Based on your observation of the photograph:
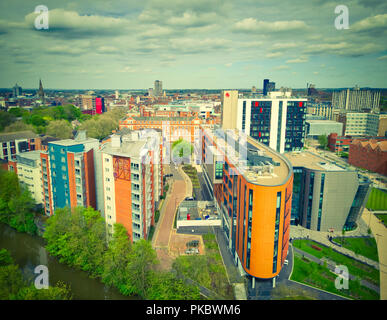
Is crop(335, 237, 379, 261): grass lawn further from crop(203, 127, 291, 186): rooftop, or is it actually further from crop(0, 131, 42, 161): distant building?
crop(0, 131, 42, 161): distant building

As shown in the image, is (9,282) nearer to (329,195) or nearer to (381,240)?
(329,195)

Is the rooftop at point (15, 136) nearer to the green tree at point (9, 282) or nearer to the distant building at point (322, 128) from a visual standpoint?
the green tree at point (9, 282)

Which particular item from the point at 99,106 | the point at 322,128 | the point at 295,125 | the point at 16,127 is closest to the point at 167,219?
the point at 295,125

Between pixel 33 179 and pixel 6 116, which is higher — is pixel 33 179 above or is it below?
below

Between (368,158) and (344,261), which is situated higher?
(368,158)

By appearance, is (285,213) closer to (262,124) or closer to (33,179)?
(33,179)
